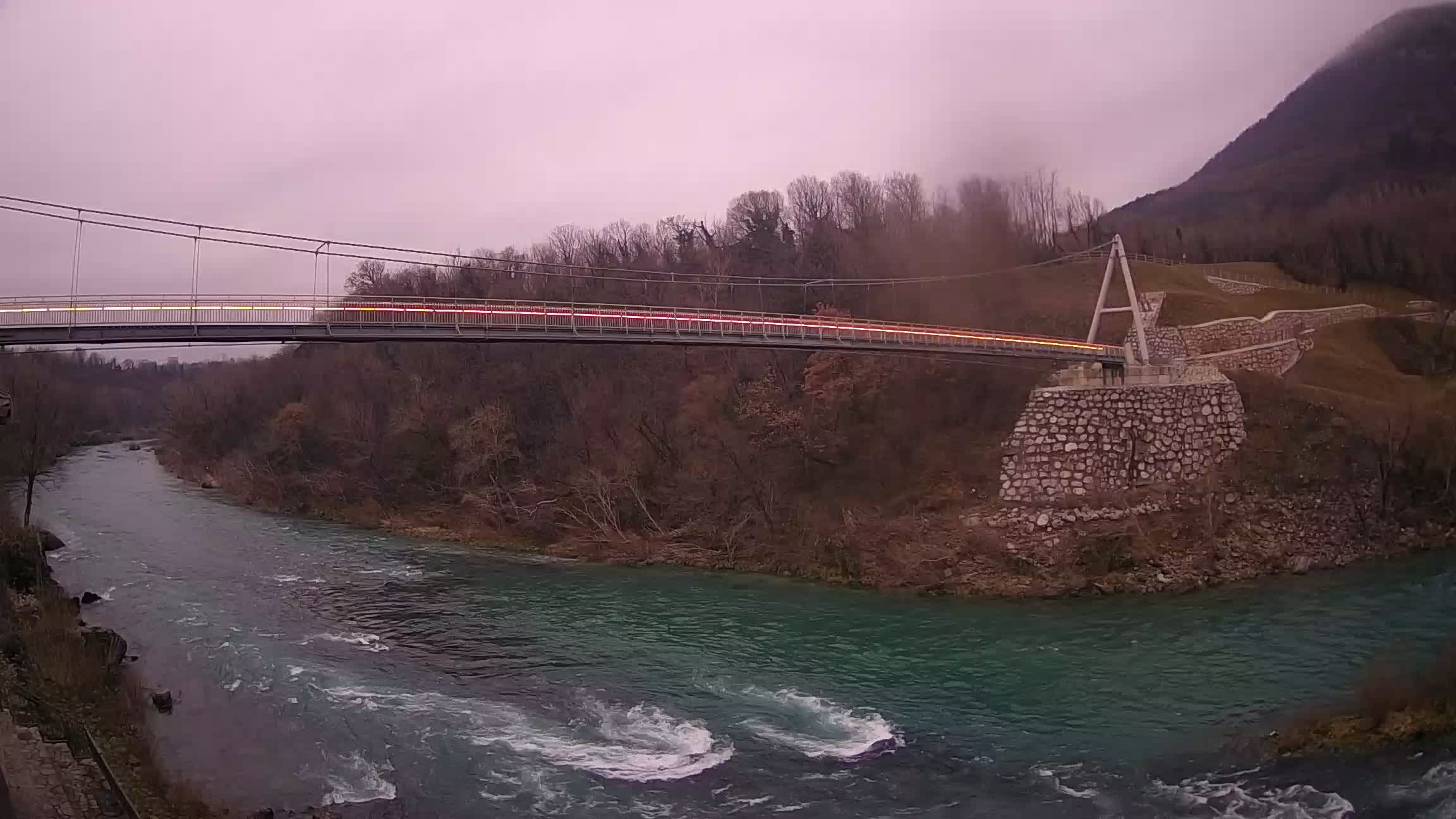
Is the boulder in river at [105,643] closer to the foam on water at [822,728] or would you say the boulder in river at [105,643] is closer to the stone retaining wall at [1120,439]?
the foam on water at [822,728]

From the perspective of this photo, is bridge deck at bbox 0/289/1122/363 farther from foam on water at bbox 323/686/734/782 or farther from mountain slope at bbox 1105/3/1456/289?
mountain slope at bbox 1105/3/1456/289

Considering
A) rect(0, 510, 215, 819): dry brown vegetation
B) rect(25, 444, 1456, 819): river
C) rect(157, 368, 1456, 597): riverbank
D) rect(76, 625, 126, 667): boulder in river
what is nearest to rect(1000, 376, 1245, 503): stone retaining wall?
rect(157, 368, 1456, 597): riverbank

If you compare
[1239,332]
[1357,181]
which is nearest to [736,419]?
[1239,332]

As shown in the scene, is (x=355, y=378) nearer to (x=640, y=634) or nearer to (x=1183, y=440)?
(x=640, y=634)

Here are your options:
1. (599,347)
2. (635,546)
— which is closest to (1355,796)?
(635,546)

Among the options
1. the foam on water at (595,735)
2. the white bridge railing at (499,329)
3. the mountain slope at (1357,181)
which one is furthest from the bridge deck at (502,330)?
the mountain slope at (1357,181)

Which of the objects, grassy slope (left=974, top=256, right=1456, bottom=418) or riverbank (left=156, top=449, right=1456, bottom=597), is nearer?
riverbank (left=156, top=449, right=1456, bottom=597)

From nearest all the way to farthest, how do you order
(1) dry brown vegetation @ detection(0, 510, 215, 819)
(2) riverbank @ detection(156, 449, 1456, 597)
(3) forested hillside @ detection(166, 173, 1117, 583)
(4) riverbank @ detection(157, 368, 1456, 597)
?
(1) dry brown vegetation @ detection(0, 510, 215, 819), (2) riverbank @ detection(156, 449, 1456, 597), (4) riverbank @ detection(157, 368, 1456, 597), (3) forested hillside @ detection(166, 173, 1117, 583)
